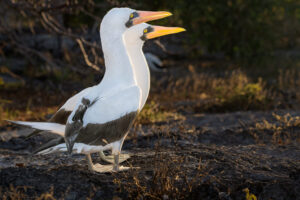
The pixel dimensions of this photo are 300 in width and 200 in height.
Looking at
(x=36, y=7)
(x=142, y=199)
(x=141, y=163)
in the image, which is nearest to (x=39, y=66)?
(x=36, y=7)

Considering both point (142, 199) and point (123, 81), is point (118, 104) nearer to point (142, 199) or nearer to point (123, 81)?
point (123, 81)

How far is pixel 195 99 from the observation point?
30.4 ft

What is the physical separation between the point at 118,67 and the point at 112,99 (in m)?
0.31

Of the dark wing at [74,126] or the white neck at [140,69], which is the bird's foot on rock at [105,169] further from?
the white neck at [140,69]

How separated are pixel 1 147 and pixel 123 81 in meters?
3.09

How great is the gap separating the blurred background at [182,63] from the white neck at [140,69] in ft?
9.83

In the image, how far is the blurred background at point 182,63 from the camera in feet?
26.7

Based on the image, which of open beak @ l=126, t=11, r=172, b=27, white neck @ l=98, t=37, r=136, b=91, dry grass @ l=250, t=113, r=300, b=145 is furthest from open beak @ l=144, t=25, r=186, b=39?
dry grass @ l=250, t=113, r=300, b=145

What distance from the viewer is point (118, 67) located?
12.4 ft

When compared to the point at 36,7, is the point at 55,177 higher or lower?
lower

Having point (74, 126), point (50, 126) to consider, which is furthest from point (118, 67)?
point (50, 126)

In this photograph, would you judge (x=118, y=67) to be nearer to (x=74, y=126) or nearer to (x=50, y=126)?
(x=74, y=126)

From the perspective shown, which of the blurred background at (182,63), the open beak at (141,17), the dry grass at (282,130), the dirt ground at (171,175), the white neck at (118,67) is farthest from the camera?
the blurred background at (182,63)

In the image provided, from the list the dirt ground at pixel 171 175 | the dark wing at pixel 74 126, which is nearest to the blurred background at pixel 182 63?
A: the dirt ground at pixel 171 175
